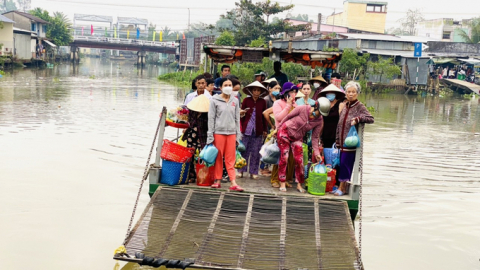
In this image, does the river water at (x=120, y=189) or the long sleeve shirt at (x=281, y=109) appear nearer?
the river water at (x=120, y=189)

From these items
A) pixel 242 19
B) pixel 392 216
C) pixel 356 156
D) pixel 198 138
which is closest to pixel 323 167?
pixel 356 156

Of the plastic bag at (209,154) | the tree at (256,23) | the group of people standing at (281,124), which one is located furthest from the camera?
the tree at (256,23)

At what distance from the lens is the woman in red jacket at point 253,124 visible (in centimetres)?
751

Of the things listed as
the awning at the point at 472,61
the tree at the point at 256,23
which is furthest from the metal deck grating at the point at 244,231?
the tree at the point at 256,23

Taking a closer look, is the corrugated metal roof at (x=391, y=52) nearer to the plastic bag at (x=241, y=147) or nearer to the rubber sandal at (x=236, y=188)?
the plastic bag at (x=241, y=147)

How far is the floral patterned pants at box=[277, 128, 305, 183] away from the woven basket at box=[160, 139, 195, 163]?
1.21m

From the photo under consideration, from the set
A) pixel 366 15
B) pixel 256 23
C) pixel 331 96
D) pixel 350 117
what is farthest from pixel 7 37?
pixel 350 117

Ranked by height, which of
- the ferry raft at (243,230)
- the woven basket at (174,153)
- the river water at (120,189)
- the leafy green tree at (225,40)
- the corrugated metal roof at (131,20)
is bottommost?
the river water at (120,189)

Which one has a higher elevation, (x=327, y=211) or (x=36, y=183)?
(x=327, y=211)

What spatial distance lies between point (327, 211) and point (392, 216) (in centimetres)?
254

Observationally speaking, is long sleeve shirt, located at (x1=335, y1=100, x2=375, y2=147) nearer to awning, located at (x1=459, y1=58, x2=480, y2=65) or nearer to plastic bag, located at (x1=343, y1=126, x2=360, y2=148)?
plastic bag, located at (x1=343, y1=126, x2=360, y2=148)

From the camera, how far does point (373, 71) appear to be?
34.6 meters

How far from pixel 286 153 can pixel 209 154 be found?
3.42 ft

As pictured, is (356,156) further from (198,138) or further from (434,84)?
(434,84)
